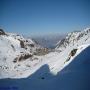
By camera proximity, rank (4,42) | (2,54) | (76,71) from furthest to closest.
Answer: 1. (4,42)
2. (2,54)
3. (76,71)

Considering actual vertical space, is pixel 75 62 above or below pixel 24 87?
above

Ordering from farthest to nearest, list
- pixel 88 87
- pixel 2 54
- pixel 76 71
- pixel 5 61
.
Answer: pixel 2 54
pixel 5 61
pixel 76 71
pixel 88 87

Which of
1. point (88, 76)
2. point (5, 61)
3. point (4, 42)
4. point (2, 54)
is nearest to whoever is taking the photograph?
point (88, 76)

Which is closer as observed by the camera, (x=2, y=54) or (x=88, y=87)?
(x=88, y=87)

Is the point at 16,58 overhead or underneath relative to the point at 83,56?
overhead

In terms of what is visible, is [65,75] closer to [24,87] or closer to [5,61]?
[24,87]

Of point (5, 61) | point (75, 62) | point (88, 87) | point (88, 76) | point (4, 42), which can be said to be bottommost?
point (88, 87)

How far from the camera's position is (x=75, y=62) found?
1348 cm

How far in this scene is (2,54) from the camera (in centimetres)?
4303

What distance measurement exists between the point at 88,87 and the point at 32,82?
387 centimetres

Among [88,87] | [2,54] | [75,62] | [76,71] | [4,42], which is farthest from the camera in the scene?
[4,42]

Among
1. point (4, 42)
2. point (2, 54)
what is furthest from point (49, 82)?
point (4, 42)

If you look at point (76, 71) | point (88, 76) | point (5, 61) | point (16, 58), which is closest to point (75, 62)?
point (76, 71)

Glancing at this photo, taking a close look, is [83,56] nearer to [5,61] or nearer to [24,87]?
[24,87]
